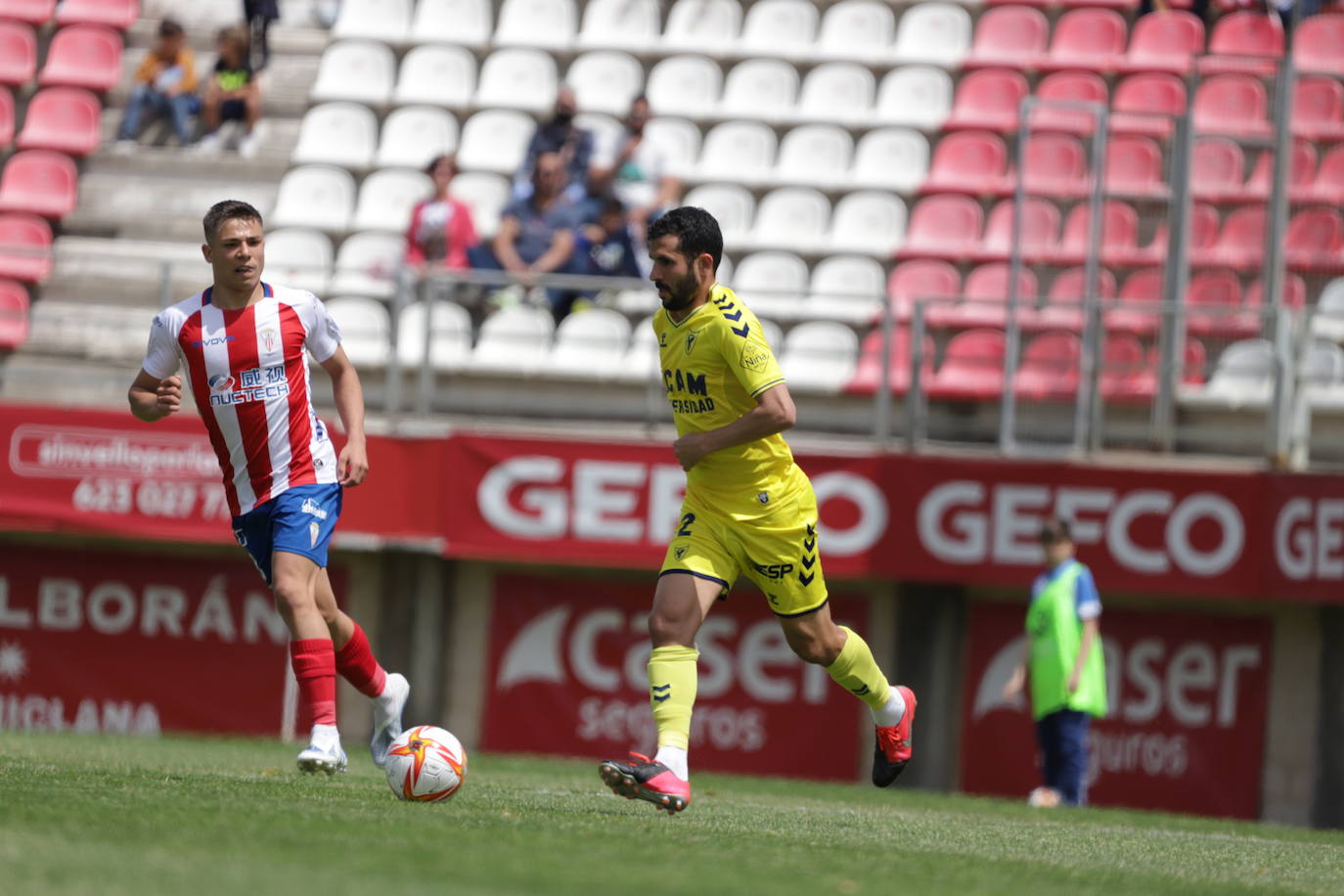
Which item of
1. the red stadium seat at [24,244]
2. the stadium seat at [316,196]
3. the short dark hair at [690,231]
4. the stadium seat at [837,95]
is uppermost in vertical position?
the stadium seat at [837,95]

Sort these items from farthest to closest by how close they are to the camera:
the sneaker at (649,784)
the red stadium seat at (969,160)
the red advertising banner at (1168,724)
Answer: the red stadium seat at (969,160) < the red advertising banner at (1168,724) < the sneaker at (649,784)

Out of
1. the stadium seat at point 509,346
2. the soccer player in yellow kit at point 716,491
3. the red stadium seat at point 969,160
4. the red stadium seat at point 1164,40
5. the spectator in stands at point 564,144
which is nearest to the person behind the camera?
the soccer player in yellow kit at point 716,491

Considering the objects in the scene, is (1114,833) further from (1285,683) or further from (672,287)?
(1285,683)

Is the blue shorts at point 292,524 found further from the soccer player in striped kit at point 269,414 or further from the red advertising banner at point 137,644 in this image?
the red advertising banner at point 137,644

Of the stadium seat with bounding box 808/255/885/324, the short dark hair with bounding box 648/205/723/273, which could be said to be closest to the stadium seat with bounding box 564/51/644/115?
the stadium seat with bounding box 808/255/885/324

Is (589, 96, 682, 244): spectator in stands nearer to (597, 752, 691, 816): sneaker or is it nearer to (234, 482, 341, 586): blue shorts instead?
(234, 482, 341, 586): blue shorts

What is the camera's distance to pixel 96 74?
1800cm

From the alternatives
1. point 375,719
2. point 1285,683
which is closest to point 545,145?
point 1285,683

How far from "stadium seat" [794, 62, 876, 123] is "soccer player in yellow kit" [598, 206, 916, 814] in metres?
10.5

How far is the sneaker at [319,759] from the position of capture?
709cm

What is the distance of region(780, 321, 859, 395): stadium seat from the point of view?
13.9m

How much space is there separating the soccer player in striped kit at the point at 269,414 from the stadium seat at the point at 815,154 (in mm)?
9658

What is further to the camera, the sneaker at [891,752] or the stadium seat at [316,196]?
the stadium seat at [316,196]

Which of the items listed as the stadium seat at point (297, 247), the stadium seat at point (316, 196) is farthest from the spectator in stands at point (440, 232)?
the stadium seat at point (316, 196)
